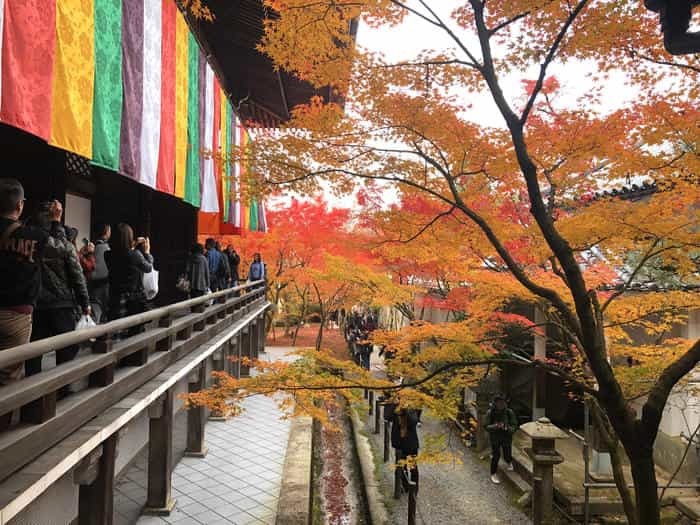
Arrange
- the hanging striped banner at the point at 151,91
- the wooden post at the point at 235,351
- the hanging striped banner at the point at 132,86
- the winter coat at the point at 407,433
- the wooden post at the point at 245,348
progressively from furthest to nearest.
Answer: the wooden post at the point at 245,348, the wooden post at the point at 235,351, the winter coat at the point at 407,433, the hanging striped banner at the point at 151,91, the hanging striped banner at the point at 132,86

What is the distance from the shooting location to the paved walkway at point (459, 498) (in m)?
8.63

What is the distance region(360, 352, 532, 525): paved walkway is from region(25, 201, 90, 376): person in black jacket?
6.23m

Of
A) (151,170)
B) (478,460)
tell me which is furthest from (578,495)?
(151,170)

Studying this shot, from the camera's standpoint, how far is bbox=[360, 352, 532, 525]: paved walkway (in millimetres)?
8633

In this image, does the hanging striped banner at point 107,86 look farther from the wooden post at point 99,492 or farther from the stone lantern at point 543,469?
the stone lantern at point 543,469

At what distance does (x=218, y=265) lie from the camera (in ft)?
34.4

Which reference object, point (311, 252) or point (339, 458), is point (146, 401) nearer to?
point (339, 458)

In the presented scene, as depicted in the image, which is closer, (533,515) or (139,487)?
(139,487)

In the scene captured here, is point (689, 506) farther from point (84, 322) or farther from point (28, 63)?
point (28, 63)

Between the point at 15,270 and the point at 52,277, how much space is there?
0.58m

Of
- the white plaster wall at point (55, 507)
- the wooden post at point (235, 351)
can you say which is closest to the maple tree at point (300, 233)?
the wooden post at point (235, 351)

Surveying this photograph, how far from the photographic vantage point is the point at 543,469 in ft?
27.0

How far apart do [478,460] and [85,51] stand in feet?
37.0

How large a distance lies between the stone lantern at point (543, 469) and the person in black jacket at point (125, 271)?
6.85 meters
